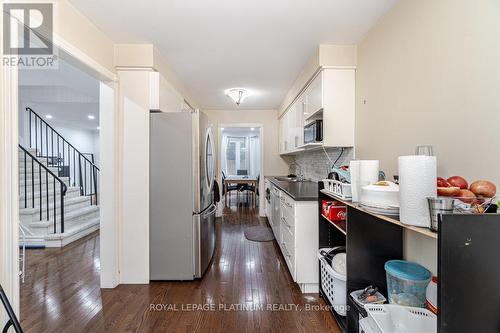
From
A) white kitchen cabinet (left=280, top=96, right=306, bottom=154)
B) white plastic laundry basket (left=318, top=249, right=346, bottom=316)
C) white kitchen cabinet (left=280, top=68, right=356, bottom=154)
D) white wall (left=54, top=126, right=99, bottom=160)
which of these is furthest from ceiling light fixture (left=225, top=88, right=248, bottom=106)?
white wall (left=54, top=126, right=99, bottom=160)

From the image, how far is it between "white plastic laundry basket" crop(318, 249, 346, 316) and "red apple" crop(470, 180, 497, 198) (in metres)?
1.11

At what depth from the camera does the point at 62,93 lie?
439 centimetres

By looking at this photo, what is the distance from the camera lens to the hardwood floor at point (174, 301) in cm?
170

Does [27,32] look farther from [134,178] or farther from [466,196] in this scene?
[466,196]

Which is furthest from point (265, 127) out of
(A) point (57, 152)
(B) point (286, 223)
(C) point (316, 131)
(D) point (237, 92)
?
(A) point (57, 152)

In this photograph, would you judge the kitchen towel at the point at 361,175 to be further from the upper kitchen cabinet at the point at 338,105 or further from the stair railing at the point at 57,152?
the stair railing at the point at 57,152

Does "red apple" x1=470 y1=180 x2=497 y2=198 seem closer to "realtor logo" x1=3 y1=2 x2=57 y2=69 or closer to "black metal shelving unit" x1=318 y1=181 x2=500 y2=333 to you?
"black metal shelving unit" x1=318 y1=181 x2=500 y2=333

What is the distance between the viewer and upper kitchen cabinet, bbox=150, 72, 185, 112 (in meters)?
2.30

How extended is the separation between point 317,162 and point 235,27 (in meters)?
2.30

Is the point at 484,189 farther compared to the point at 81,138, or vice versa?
the point at 81,138

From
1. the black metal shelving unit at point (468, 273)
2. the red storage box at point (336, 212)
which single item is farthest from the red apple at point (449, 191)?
the red storage box at point (336, 212)

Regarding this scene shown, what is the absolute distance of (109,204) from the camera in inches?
86.7

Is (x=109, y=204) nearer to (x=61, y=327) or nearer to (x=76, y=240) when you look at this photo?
(x=61, y=327)

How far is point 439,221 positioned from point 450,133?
77cm
